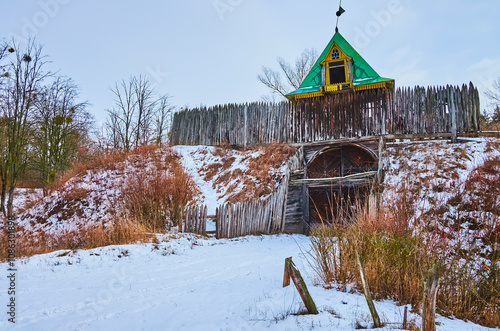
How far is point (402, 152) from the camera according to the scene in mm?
12352

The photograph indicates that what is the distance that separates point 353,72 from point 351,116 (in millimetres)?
2021

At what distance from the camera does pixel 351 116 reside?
13688mm

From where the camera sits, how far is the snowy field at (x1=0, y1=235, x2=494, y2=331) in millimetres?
3500

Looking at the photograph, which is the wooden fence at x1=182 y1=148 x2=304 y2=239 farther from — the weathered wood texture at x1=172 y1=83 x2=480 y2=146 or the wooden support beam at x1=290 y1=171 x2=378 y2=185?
the weathered wood texture at x1=172 y1=83 x2=480 y2=146

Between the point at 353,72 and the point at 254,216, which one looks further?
the point at 353,72

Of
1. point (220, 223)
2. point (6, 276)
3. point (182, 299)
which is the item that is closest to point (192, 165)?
point (220, 223)

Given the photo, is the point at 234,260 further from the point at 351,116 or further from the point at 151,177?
the point at 351,116

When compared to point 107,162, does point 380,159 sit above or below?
below

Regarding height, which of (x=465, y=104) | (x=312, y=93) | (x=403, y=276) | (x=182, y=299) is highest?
(x=312, y=93)

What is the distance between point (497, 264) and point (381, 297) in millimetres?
1796

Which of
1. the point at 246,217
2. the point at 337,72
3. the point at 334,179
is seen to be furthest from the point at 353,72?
the point at 246,217

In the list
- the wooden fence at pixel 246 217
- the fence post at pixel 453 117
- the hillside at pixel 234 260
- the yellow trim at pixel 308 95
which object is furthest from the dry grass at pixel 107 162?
the fence post at pixel 453 117

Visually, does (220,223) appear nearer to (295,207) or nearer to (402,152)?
(295,207)

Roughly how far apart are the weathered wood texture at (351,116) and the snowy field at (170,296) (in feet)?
27.3
